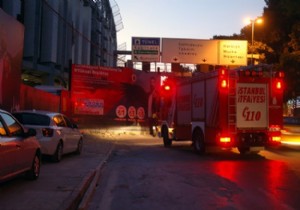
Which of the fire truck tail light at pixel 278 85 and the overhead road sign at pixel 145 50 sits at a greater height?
the overhead road sign at pixel 145 50

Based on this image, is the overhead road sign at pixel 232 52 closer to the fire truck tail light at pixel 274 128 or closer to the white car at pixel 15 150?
the fire truck tail light at pixel 274 128

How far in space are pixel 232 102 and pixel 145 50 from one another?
2444 cm

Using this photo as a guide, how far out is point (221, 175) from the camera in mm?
13609

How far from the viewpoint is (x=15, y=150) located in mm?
9906

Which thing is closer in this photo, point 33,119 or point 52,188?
point 52,188

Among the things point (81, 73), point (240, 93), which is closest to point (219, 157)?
point (240, 93)

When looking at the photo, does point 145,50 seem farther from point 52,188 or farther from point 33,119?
point 52,188

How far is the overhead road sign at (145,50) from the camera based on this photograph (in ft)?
138

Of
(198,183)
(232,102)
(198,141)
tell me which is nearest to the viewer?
(198,183)

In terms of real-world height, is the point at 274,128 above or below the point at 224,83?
below

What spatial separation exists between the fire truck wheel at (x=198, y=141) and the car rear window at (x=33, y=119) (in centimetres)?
660

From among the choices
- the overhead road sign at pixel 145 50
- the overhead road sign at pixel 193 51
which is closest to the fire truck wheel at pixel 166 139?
the overhead road sign at pixel 145 50

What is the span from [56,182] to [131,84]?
85.8ft

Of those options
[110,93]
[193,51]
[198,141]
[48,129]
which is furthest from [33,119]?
[193,51]
